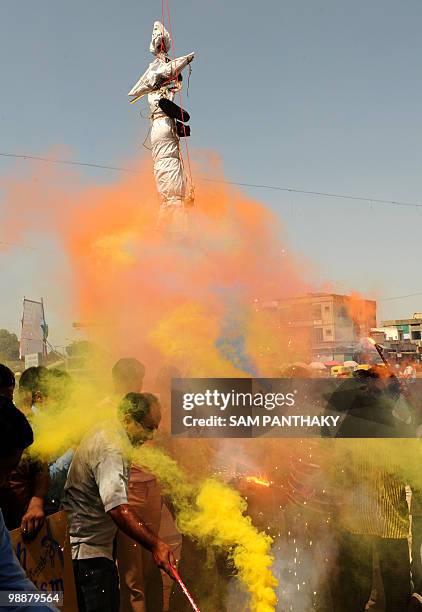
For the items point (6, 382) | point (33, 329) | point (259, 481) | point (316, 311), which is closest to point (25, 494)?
point (6, 382)

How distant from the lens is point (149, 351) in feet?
23.3

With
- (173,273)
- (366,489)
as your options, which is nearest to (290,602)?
(366,489)

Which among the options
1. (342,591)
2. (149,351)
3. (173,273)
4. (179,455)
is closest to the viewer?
(342,591)

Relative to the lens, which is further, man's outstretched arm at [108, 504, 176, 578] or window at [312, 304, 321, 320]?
window at [312, 304, 321, 320]

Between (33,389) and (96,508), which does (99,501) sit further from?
(33,389)

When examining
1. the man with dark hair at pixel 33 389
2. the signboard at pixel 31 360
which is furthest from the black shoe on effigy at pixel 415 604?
the signboard at pixel 31 360

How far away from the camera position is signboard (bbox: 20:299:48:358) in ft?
29.3

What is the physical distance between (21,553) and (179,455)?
183cm

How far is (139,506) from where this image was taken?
3887 millimetres

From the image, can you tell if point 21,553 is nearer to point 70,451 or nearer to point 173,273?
point 70,451

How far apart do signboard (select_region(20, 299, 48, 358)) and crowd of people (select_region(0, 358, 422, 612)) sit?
4.76 m

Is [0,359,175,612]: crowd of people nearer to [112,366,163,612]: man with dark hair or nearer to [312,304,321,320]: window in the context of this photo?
[112,366,163,612]: man with dark hair

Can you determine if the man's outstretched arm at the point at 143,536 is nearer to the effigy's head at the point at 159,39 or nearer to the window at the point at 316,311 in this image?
the effigy's head at the point at 159,39

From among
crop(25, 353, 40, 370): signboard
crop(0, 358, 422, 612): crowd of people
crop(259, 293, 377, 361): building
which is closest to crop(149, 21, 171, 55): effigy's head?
crop(259, 293, 377, 361): building
